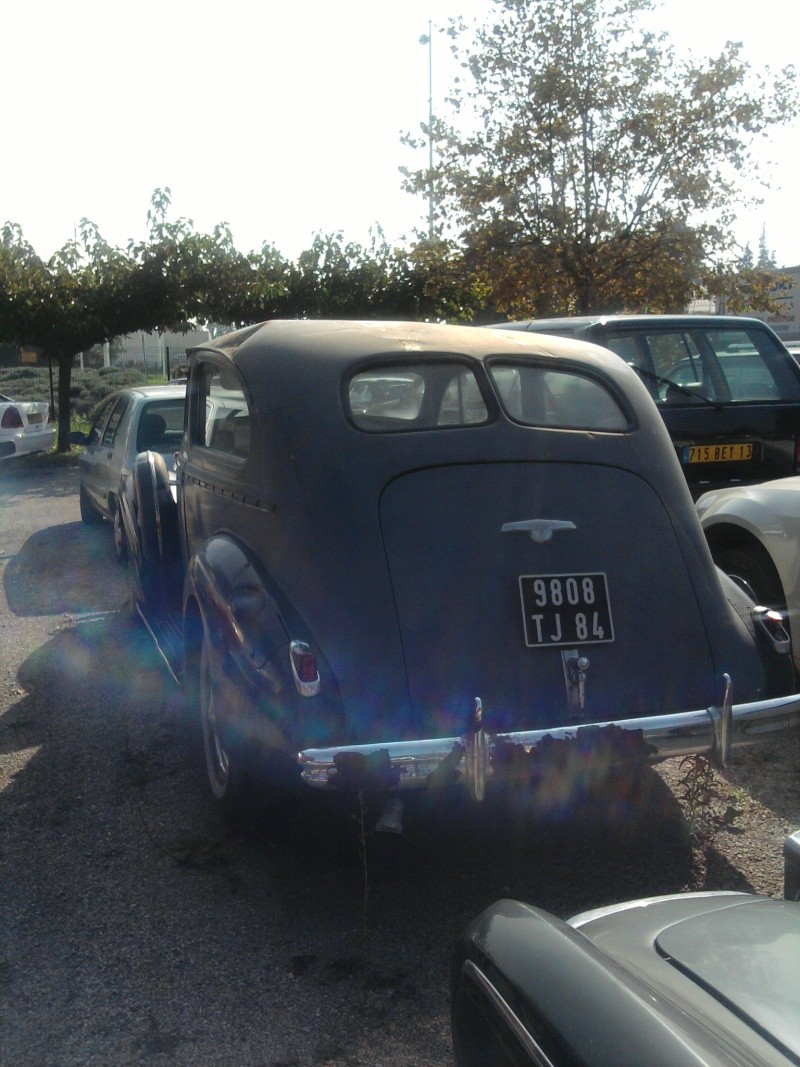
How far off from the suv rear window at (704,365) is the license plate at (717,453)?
35 centimetres

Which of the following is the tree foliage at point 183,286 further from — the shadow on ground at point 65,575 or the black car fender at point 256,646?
the black car fender at point 256,646

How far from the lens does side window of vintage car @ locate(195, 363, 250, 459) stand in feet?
14.4

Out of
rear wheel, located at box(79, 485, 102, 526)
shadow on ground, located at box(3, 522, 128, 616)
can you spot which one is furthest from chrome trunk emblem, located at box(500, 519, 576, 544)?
rear wheel, located at box(79, 485, 102, 526)

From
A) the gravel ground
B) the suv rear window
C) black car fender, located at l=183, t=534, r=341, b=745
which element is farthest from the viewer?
the suv rear window

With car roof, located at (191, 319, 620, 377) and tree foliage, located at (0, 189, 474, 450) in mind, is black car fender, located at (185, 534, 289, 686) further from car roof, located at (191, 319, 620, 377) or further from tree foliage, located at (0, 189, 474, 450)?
tree foliage, located at (0, 189, 474, 450)

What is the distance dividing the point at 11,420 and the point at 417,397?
535 inches

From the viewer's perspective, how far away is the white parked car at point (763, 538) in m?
5.11

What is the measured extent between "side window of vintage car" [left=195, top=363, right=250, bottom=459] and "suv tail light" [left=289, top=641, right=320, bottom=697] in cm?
105

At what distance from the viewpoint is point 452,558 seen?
3709 mm

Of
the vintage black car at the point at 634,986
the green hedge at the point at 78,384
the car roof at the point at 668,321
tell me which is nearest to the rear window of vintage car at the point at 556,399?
the vintage black car at the point at 634,986

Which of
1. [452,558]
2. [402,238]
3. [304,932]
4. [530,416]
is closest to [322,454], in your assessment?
[452,558]

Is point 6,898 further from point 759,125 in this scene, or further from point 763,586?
Answer: point 759,125

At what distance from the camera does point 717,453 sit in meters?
7.29

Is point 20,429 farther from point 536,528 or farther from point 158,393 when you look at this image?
point 536,528
